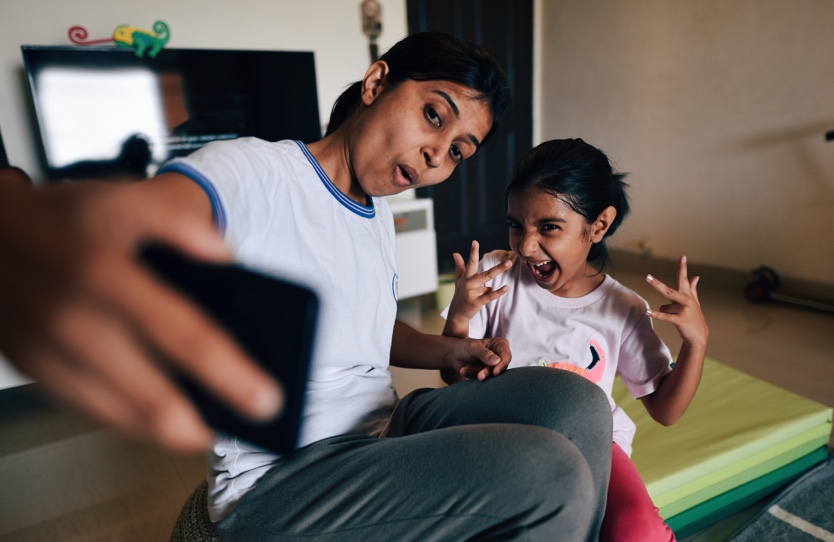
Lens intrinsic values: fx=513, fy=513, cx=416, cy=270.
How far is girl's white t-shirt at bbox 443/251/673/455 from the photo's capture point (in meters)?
0.93

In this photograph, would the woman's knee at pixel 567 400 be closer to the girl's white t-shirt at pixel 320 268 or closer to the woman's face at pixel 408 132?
the girl's white t-shirt at pixel 320 268

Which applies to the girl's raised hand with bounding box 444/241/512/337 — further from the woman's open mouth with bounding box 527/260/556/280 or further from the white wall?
the white wall

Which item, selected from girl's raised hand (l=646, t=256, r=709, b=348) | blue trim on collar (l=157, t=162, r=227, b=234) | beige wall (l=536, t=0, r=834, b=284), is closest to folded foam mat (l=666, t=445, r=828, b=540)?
girl's raised hand (l=646, t=256, r=709, b=348)

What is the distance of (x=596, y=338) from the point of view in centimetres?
96

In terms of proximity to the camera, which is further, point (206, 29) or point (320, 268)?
point (206, 29)

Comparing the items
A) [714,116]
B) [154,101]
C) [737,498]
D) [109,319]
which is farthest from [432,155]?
[714,116]

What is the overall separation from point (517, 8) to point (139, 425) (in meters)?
3.99

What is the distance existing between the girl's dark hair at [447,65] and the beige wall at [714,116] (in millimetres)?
2351

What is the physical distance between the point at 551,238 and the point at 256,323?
84 centimetres

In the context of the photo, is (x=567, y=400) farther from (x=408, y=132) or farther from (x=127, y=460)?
(x=127, y=460)

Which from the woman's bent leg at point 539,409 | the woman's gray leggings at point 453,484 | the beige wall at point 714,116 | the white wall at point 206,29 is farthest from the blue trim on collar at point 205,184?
the beige wall at point 714,116

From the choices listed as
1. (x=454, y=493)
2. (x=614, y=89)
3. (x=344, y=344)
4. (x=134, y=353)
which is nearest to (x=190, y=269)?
(x=134, y=353)

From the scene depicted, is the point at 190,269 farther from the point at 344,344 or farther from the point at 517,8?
the point at 517,8

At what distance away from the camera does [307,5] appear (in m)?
2.66
